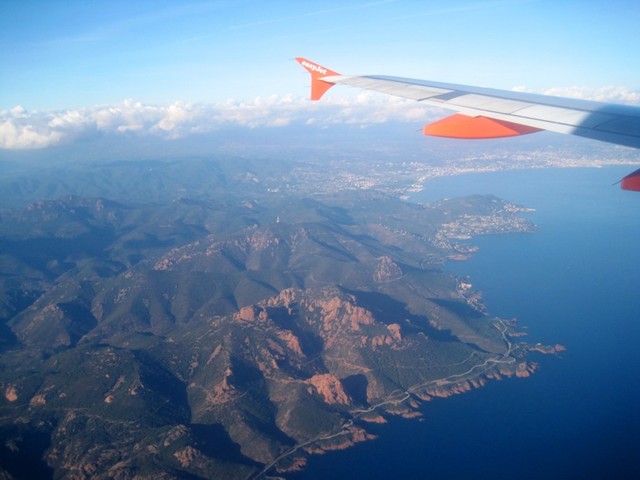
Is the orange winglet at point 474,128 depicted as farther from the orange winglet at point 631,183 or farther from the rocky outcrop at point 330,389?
the rocky outcrop at point 330,389

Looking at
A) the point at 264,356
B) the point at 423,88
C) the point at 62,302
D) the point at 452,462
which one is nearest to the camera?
the point at 423,88

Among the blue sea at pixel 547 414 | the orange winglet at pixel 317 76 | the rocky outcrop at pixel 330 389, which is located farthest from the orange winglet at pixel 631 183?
the rocky outcrop at pixel 330 389

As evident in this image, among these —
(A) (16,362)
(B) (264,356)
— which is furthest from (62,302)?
(B) (264,356)

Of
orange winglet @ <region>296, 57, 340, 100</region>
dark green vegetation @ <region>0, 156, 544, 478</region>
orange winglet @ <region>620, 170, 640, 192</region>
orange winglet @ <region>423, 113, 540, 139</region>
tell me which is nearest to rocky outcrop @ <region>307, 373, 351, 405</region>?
dark green vegetation @ <region>0, 156, 544, 478</region>

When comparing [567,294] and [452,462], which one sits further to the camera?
[567,294]

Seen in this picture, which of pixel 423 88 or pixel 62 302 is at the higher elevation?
pixel 423 88

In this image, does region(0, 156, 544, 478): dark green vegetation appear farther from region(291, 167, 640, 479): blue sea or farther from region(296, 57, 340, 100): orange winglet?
region(296, 57, 340, 100): orange winglet

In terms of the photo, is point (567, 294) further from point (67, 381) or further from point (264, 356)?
point (67, 381)
